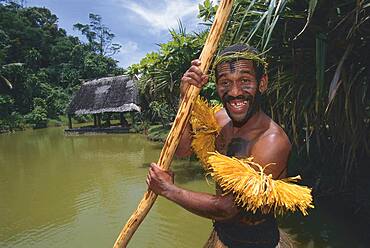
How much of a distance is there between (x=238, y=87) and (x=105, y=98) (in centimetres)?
2032

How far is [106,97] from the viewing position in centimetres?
2111

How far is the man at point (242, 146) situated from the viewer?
1346mm

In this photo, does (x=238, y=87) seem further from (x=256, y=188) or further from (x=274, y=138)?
(x=256, y=188)

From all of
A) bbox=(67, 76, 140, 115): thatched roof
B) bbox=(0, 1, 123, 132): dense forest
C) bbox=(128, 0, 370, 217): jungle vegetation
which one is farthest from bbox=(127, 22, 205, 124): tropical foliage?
bbox=(0, 1, 123, 132): dense forest

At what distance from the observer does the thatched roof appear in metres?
19.9

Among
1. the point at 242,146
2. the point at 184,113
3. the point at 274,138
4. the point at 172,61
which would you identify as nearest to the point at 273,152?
the point at 274,138

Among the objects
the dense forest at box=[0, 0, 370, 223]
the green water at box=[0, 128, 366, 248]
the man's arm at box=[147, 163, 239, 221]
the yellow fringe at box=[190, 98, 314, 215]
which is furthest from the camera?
the green water at box=[0, 128, 366, 248]

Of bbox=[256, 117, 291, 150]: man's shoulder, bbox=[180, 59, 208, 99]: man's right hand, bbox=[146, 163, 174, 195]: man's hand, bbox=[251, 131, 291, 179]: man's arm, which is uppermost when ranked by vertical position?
bbox=[180, 59, 208, 99]: man's right hand

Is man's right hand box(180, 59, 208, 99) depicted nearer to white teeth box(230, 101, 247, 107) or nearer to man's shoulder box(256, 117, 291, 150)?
white teeth box(230, 101, 247, 107)

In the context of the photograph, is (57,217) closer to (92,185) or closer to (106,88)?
(92,185)

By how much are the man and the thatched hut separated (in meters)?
17.8

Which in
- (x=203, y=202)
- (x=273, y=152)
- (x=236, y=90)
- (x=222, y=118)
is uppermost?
(x=236, y=90)

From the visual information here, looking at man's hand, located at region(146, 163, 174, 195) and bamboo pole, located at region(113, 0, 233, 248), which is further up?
bamboo pole, located at region(113, 0, 233, 248)

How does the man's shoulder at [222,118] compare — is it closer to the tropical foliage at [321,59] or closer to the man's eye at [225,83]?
the man's eye at [225,83]
